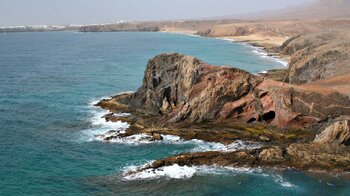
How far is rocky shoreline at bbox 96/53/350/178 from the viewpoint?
43.6 m

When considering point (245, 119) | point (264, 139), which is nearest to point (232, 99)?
point (245, 119)

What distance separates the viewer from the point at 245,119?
54656mm

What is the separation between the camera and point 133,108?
216ft

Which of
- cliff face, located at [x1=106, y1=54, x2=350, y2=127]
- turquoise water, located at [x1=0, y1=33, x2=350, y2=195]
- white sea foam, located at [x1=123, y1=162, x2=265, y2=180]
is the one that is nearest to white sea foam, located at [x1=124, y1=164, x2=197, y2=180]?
white sea foam, located at [x1=123, y1=162, x2=265, y2=180]

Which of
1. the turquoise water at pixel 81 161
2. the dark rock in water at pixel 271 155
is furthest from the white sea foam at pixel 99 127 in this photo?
the dark rock in water at pixel 271 155

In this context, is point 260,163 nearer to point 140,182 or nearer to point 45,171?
point 140,182

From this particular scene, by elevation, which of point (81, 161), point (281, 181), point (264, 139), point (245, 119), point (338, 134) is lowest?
point (281, 181)

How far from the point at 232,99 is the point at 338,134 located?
15.2 meters

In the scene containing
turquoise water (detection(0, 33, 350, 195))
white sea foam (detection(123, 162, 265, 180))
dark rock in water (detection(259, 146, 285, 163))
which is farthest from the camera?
dark rock in water (detection(259, 146, 285, 163))

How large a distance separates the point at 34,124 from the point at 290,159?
35840 millimetres

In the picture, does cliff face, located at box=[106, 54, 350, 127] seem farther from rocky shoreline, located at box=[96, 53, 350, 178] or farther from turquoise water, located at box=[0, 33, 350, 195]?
turquoise water, located at box=[0, 33, 350, 195]

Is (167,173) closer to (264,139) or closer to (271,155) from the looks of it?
(271,155)

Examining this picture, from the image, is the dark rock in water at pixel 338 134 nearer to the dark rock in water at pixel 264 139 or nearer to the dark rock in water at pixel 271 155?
the dark rock in water at pixel 271 155

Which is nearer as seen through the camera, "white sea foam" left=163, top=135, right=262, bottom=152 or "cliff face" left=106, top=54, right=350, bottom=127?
"white sea foam" left=163, top=135, right=262, bottom=152
